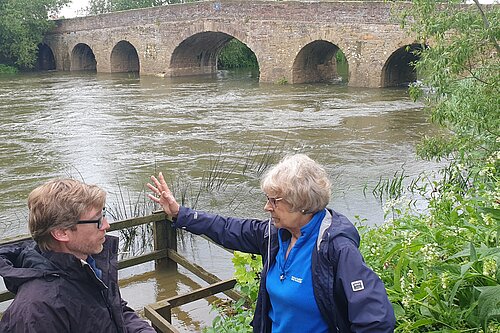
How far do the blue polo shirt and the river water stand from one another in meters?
2.47

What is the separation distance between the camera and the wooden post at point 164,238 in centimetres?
532

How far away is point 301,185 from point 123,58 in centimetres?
3630

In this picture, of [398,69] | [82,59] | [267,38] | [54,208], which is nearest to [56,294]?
[54,208]

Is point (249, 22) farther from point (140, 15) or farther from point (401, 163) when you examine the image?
point (401, 163)

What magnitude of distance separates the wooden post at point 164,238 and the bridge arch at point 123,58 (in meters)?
30.8

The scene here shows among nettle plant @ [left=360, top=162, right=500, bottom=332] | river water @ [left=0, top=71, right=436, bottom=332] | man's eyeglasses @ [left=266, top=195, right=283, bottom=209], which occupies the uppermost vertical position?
man's eyeglasses @ [left=266, top=195, right=283, bottom=209]

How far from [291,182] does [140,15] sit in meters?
31.6

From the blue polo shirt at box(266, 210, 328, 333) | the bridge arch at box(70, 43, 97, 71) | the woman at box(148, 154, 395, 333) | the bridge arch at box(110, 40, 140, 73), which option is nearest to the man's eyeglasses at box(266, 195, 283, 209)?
the woman at box(148, 154, 395, 333)

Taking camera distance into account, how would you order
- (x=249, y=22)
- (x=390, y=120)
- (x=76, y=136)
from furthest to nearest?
1. (x=249, y=22)
2. (x=390, y=120)
3. (x=76, y=136)

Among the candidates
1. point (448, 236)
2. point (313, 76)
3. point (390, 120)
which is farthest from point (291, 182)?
point (313, 76)

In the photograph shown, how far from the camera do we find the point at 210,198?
29.5 ft

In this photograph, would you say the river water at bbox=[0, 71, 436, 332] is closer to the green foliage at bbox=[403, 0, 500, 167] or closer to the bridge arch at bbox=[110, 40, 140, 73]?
the green foliage at bbox=[403, 0, 500, 167]

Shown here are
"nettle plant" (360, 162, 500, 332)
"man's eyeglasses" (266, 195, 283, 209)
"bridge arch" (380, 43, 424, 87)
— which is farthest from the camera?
"bridge arch" (380, 43, 424, 87)

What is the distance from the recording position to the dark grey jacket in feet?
6.83
